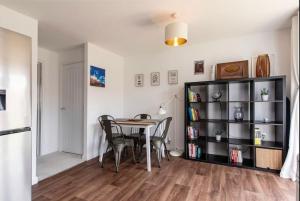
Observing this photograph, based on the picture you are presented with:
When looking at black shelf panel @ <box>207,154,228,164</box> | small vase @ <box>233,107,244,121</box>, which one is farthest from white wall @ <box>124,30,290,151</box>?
small vase @ <box>233,107,244,121</box>

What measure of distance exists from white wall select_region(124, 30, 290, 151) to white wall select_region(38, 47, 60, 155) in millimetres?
1652

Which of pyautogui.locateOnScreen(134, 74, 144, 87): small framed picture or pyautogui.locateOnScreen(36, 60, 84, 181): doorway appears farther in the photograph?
pyautogui.locateOnScreen(134, 74, 144, 87): small framed picture

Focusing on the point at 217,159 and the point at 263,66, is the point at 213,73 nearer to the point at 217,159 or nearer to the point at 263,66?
the point at 263,66

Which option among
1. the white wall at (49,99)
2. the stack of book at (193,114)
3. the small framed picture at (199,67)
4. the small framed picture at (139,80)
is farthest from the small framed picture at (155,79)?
the white wall at (49,99)

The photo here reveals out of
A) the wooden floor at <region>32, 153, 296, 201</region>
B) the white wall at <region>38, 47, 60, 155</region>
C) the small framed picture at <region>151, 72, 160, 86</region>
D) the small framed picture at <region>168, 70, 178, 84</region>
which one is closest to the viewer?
the wooden floor at <region>32, 153, 296, 201</region>

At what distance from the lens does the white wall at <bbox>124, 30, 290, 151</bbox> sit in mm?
3004

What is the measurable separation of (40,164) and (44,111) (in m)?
1.17

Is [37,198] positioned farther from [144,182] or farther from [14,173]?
[144,182]

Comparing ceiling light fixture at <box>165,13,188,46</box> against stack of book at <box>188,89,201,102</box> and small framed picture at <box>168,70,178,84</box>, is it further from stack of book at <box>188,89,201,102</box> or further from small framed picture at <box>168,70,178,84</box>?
small framed picture at <box>168,70,178,84</box>

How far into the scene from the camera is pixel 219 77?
3.32 meters

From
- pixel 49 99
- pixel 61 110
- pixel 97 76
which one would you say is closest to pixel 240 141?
pixel 97 76

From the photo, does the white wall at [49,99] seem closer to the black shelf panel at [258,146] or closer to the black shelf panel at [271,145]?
the black shelf panel at [258,146]

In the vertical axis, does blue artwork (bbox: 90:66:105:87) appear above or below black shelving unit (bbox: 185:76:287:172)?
above

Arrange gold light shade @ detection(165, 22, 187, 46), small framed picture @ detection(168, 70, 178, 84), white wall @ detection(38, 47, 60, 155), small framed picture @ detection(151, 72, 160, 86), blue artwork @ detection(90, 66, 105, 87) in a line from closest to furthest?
gold light shade @ detection(165, 22, 187, 46) → blue artwork @ detection(90, 66, 105, 87) → white wall @ detection(38, 47, 60, 155) → small framed picture @ detection(168, 70, 178, 84) → small framed picture @ detection(151, 72, 160, 86)
